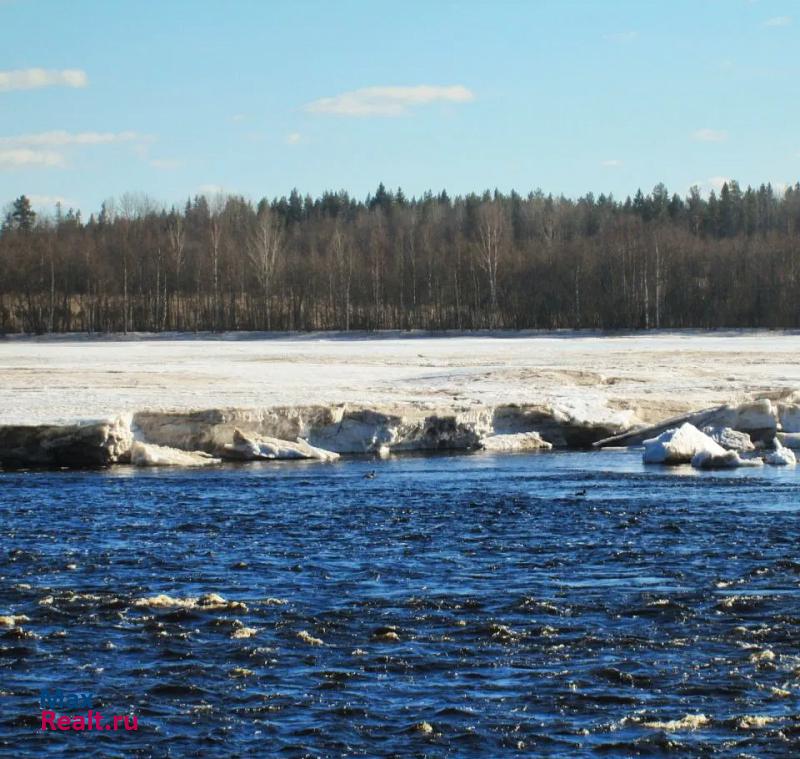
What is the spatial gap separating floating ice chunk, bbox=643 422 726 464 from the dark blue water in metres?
4.74

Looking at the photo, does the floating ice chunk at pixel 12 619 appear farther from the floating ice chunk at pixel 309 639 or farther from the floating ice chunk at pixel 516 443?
the floating ice chunk at pixel 516 443

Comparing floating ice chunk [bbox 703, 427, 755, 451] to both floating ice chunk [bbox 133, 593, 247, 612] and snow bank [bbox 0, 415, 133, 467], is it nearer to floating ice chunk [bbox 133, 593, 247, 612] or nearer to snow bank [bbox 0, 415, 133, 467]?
snow bank [bbox 0, 415, 133, 467]

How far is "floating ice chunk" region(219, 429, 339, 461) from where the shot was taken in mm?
27594

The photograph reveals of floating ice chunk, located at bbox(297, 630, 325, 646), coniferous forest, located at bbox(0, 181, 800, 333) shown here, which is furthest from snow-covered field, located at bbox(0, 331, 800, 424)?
coniferous forest, located at bbox(0, 181, 800, 333)

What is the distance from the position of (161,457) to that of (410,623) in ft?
49.0

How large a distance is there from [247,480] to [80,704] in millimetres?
13794

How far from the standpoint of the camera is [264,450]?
90.8 ft

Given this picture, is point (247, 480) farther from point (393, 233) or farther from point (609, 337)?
point (393, 233)

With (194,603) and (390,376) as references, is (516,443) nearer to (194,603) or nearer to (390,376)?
Result: (390,376)

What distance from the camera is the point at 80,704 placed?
10.0 meters

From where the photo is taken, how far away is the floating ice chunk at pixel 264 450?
90.5ft

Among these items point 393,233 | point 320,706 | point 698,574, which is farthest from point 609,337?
point 320,706

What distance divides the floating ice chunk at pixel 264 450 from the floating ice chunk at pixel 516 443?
12.7 ft

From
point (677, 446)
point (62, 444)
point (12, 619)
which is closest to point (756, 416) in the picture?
point (677, 446)
